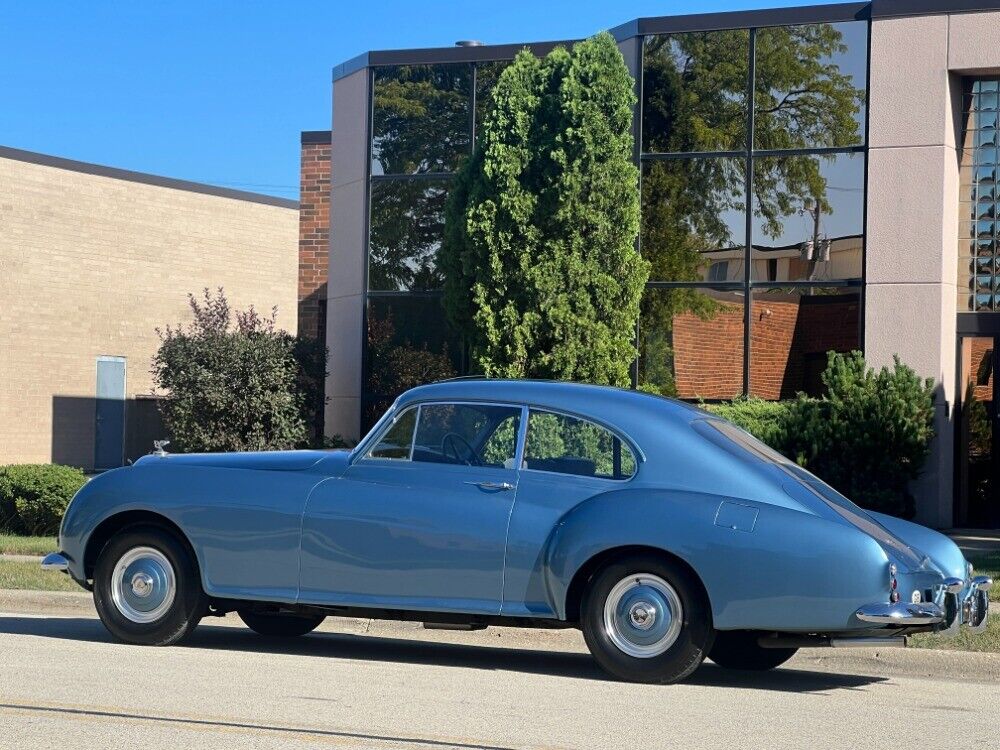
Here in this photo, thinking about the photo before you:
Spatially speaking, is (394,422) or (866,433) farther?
(866,433)

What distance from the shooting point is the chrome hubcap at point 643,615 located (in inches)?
305

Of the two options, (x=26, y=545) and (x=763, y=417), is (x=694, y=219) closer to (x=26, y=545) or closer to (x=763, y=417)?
(x=763, y=417)

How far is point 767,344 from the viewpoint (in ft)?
60.6

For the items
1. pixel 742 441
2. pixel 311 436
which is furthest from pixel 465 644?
pixel 311 436

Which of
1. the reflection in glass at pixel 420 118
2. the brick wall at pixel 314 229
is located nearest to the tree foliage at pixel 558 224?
the reflection in glass at pixel 420 118

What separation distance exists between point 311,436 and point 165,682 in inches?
523

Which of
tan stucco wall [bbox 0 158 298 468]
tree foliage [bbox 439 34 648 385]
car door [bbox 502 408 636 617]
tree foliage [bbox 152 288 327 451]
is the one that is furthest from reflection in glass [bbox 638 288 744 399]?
tan stucco wall [bbox 0 158 298 468]

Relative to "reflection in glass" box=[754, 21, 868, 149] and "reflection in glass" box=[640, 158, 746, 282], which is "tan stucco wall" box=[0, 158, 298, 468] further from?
"reflection in glass" box=[754, 21, 868, 149]

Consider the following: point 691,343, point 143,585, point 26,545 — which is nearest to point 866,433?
point 691,343

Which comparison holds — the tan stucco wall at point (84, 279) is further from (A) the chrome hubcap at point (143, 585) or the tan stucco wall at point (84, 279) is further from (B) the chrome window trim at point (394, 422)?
(B) the chrome window trim at point (394, 422)

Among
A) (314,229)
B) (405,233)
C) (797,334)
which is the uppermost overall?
(314,229)

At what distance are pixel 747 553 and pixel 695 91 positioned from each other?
12201mm

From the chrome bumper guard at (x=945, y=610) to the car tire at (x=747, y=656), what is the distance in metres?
1.10

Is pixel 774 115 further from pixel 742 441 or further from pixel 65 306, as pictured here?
pixel 65 306
